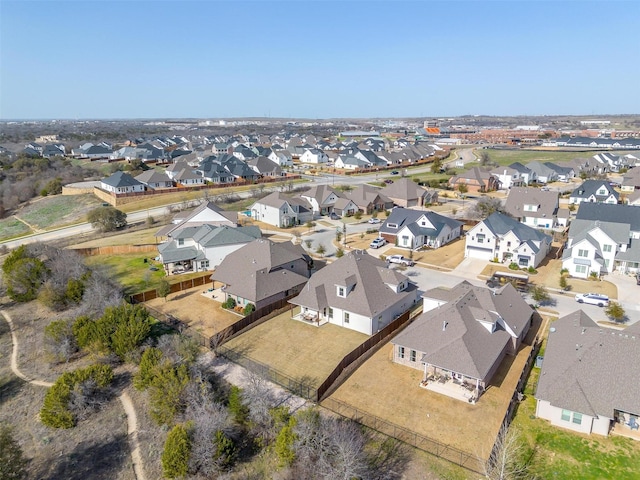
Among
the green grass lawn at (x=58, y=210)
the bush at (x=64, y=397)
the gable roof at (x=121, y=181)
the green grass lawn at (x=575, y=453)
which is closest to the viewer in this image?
the green grass lawn at (x=575, y=453)

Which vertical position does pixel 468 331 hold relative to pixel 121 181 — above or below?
below

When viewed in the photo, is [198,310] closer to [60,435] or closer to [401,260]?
[60,435]

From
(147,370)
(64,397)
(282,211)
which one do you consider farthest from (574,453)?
(282,211)

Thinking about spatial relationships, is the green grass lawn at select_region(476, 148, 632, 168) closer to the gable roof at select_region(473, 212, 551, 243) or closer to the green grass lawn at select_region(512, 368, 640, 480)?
the gable roof at select_region(473, 212, 551, 243)

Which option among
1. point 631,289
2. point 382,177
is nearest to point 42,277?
point 631,289

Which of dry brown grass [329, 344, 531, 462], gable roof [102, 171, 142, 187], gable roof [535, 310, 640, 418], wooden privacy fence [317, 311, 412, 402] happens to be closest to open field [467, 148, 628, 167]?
gable roof [102, 171, 142, 187]

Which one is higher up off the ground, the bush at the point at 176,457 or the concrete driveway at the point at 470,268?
the bush at the point at 176,457

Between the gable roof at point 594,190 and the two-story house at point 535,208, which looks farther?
the gable roof at point 594,190

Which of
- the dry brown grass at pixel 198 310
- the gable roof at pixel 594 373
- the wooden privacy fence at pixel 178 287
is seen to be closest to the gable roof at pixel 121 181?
the wooden privacy fence at pixel 178 287

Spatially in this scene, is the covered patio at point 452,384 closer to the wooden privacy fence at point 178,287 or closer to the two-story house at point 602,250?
the wooden privacy fence at point 178,287
